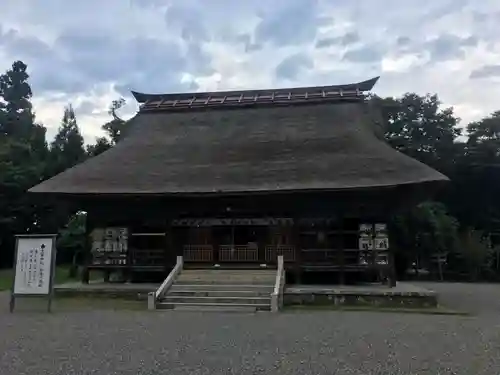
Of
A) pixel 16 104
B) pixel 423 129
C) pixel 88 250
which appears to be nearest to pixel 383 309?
pixel 88 250

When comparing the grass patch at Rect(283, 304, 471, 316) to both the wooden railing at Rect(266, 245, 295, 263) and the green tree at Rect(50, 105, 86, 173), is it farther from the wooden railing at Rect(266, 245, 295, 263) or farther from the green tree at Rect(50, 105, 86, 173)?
the green tree at Rect(50, 105, 86, 173)

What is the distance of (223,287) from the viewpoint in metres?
14.4

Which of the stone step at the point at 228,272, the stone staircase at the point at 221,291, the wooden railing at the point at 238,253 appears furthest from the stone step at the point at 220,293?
the wooden railing at the point at 238,253

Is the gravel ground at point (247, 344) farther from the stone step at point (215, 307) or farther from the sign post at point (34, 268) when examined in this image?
the stone step at point (215, 307)

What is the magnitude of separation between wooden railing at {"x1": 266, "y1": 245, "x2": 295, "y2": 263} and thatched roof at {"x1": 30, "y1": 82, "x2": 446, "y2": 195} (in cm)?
211

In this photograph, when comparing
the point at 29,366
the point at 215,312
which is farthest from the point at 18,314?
the point at 29,366

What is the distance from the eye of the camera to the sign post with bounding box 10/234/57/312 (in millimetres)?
12188

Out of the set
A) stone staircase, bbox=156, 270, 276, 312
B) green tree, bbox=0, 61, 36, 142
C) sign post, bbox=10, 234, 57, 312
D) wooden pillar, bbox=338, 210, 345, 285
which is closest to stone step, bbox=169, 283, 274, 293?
stone staircase, bbox=156, 270, 276, 312

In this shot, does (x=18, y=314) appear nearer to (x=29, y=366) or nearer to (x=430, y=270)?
(x=29, y=366)

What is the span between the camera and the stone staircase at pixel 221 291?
520 inches

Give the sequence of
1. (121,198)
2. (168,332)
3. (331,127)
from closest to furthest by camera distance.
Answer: (168,332)
(121,198)
(331,127)

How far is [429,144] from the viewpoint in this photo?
37062mm

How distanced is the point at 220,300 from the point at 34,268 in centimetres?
451

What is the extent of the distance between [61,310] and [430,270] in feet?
74.4
